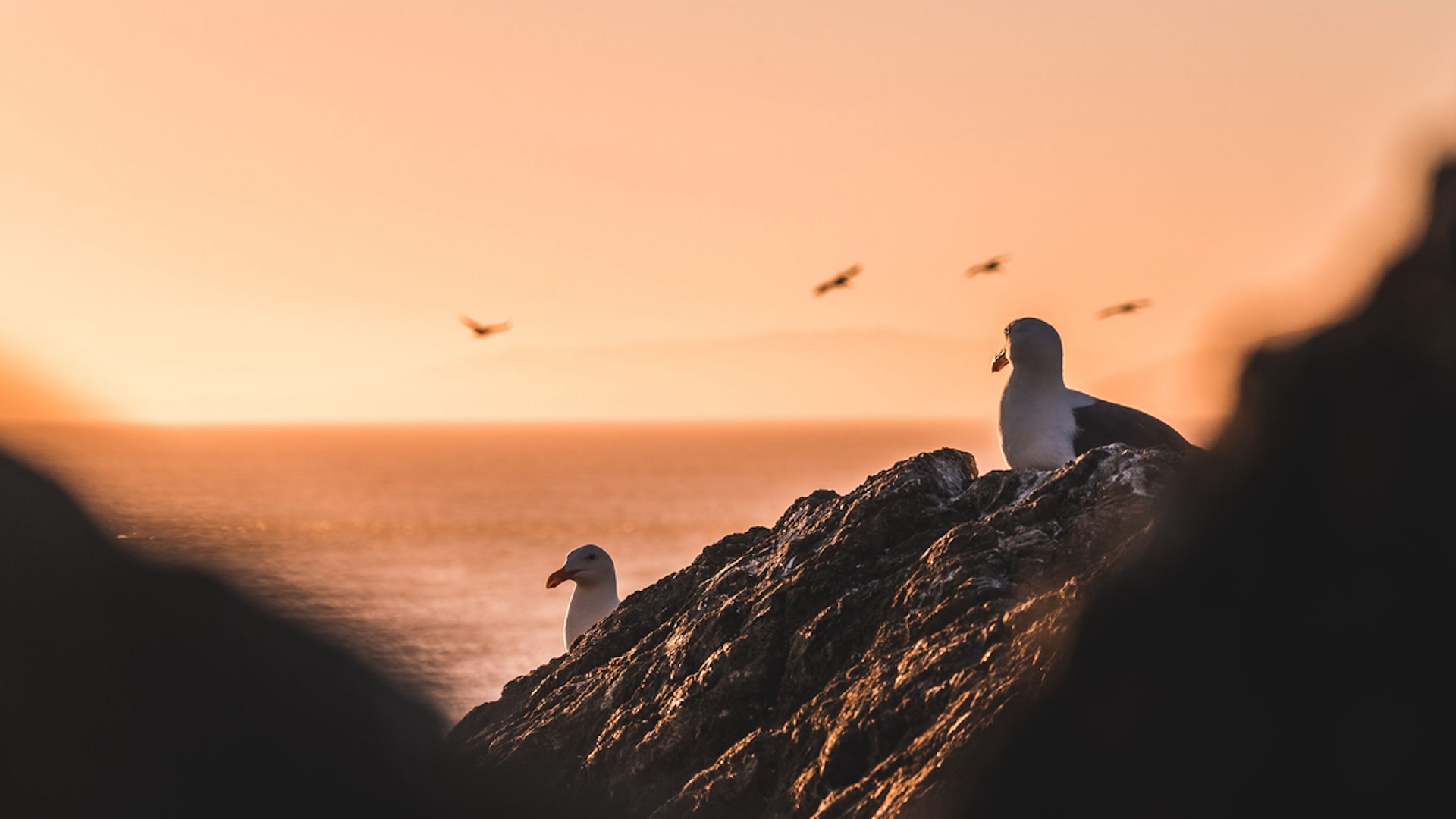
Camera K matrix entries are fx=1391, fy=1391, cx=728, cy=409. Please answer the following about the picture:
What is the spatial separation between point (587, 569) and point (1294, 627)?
38.7 feet

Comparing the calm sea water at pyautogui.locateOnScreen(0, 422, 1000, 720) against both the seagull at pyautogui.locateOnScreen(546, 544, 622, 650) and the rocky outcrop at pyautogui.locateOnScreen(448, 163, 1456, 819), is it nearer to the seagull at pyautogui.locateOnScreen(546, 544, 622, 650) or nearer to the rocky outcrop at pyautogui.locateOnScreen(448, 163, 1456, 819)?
the rocky outcrop at pyautogui.locateOnScreen(448, 163, 1456, 819)

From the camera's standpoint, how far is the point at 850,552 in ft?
24.0

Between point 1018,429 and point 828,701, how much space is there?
5.40 m

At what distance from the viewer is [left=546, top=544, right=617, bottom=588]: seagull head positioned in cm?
1516

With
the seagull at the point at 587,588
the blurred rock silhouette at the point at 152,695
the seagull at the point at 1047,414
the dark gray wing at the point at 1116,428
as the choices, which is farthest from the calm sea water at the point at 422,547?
the seagull at the point at 587,588

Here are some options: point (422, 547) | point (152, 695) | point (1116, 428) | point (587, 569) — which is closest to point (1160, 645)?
point (152, 695)

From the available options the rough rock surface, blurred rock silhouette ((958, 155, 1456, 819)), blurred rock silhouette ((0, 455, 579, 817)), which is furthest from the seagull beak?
blurred rock silhouette ((0, 455, 579, 817))

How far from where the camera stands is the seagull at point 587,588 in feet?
47.9

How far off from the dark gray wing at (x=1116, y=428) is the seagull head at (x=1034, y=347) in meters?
0.46

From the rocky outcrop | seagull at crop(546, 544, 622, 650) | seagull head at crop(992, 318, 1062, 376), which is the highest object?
seagull head at crop(992, 318, 1062, 376)

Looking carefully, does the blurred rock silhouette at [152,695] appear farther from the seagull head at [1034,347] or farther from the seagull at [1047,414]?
the seagull head at [1034,347]

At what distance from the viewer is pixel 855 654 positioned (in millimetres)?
6543

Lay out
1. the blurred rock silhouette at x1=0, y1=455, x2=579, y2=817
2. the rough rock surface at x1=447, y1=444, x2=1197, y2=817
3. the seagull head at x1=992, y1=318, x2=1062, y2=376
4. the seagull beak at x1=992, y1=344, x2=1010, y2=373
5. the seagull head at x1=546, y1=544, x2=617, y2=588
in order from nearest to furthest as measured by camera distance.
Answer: the blurred rock silhouette at x1=0, y1=455, x2=579, y2=817 < the rough rock surface at x1=447, y1=444, x2=1197, y2=817 < the seagull head at x1=992, y1=318, x2=1062, y2=376 < the seagull beak at x1=992, y1=344, x2=1010, y2=373 < the seagull head at x1=546, y1=544, x2=617, y2=588

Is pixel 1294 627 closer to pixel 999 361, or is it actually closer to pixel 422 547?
pixel 999 361
